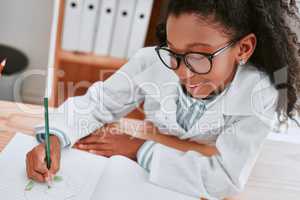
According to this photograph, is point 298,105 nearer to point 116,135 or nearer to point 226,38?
point 226,38

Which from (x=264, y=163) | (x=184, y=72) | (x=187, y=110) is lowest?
(x=264, y=163)

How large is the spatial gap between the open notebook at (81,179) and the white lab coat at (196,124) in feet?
0.10

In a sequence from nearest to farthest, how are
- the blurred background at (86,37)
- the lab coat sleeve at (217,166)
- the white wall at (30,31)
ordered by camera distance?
1. the lab coat sleeve at (217,166)
2. the blurred background at (86,37)
3. the white wall at (30,31)

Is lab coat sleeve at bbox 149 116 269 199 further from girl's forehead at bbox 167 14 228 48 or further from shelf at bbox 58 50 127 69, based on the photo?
shelf at bbox 58 50 127 69

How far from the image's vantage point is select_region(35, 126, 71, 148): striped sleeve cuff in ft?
2.40

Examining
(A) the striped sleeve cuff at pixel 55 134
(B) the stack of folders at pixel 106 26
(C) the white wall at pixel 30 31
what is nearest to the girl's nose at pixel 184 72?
(A) the striped sleeve cuff at pixel 55 134

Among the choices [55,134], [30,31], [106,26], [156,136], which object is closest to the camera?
[55,134]

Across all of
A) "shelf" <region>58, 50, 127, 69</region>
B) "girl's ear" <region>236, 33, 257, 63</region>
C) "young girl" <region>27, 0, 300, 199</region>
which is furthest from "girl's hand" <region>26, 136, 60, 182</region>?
"shelf" <region>58, 50, 127, 69</region>

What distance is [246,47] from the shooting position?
671mm

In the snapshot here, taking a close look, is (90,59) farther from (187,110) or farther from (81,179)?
(81,179)

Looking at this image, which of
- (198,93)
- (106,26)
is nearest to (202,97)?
(198,93)

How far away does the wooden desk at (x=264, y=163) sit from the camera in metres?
0.76

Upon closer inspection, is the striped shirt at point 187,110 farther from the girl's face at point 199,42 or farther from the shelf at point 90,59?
the shelf at point 90,59

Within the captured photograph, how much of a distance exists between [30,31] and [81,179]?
41.0 inches
